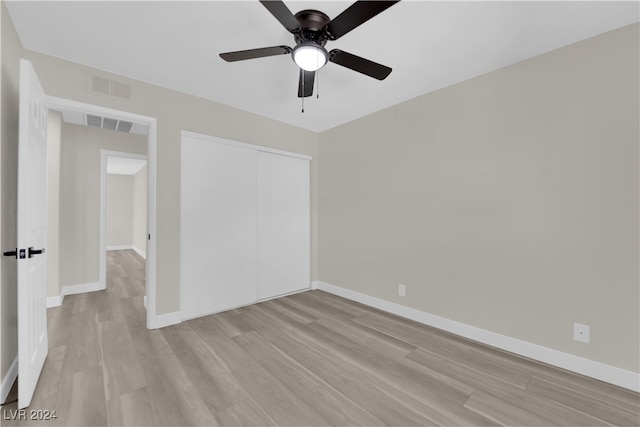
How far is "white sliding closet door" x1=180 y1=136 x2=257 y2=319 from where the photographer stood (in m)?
3.00

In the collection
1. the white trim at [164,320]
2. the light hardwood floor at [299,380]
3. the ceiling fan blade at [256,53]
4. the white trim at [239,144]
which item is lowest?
the light hardwood floor at [299,380]

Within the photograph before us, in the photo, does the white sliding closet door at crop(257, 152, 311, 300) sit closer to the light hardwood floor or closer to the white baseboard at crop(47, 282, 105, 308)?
the light hardwood floor

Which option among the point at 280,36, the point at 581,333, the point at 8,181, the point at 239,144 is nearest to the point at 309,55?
the point at 280,36

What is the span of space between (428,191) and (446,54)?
130cm

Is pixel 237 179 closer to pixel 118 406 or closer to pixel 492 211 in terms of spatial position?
pixel 118 406

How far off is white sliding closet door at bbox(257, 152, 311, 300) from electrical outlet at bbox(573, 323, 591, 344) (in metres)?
3.08

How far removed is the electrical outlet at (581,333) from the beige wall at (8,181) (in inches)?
155

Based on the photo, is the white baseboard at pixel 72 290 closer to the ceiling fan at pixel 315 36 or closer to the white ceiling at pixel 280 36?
the white ceiling at pixel 280 36

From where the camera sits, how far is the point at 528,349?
2246mm

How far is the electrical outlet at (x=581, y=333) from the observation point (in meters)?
2.00

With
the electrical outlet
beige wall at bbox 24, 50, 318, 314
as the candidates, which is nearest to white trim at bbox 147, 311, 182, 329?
beige wall at bbox 24, 50, 318, 314

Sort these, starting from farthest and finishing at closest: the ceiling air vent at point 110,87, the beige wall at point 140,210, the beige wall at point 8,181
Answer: the beige wall at point 140,210, the ceiling air vent at point 110,87, the beige wall at point 8,181

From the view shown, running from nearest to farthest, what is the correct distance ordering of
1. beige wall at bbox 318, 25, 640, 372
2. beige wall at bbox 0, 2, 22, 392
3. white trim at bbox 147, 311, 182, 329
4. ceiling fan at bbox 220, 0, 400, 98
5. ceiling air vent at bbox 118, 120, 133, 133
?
ceiling fan at bbox 220, 0, 400, 98, beige wall at bbox 0, 2, 22, 392, beige wall at bbox 318, 25, 640, 372, white trim at bbox 147, 311, 182, 329, ceiling air vent at bbox 118, 120, 133, 133

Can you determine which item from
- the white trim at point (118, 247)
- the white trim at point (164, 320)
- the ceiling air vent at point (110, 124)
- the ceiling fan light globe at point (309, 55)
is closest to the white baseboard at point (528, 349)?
the white trim at point (164, 320)
